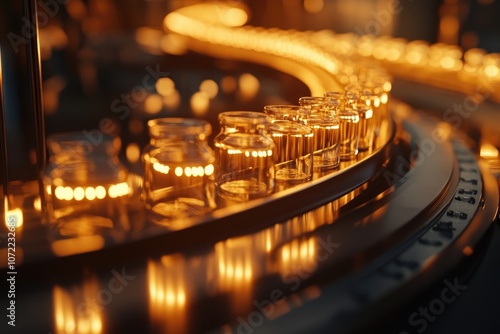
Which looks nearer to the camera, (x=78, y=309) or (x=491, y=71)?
(x=78, y=309)

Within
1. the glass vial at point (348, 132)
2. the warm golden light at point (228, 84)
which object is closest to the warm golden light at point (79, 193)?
the glass vial at point (348, 132)

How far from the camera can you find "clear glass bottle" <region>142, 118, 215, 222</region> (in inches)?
53.4

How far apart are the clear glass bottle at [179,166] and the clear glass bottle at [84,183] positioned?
0.09 metres

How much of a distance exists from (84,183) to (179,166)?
0.22 m

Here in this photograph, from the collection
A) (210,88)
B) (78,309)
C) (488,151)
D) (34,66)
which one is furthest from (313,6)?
(78,309)

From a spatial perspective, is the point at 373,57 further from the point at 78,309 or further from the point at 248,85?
the point at 78,309

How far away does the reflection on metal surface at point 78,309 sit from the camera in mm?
952

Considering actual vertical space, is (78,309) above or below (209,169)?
below

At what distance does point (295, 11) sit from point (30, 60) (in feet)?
40.5

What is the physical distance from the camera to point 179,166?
4.60 ft

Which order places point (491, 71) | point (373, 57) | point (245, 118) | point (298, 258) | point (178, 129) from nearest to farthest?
point (298, 258)
point (178, 129)
point (245, 118)
point (491, 71)
point (373, 57)

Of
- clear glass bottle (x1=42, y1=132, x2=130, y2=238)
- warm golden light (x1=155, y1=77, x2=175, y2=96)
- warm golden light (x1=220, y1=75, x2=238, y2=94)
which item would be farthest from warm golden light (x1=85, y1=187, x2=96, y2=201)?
warm golden light (x1=155, y1=77, x2=175, y2=96)

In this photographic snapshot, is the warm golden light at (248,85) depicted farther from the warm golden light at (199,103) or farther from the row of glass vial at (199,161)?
the row of glass vial at (199,161)

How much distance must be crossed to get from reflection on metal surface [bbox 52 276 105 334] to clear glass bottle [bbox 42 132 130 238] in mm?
169
